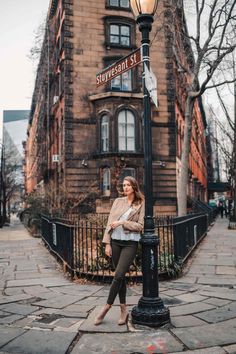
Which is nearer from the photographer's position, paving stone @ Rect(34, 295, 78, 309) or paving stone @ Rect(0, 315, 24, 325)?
paving stone @ Rect(0, 315, 24, 325)

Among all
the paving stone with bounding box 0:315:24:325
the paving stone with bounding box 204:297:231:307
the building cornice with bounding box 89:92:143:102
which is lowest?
the paving stone with bounding box 0:315:24:325

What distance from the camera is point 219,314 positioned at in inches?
222

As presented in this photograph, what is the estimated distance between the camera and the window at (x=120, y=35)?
26453 millimetres

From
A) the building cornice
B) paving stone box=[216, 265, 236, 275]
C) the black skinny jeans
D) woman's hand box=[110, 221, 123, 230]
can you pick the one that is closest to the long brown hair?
woman's hand box=[110, 221, 123, 230]

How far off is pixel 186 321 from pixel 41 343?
190cm

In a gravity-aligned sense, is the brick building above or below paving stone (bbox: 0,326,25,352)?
above

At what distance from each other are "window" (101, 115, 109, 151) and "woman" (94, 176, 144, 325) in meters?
20.0

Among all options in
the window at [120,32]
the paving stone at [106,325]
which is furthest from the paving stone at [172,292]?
the window at [120,32]

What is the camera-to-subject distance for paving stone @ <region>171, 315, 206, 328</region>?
520 cm

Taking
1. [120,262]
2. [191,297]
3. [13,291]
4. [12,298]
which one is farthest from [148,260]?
[13,291]

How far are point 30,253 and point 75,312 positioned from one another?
7.60m

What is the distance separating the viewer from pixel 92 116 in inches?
1000

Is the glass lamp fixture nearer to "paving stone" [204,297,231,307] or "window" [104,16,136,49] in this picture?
"paving stone" [204,297,231,307]

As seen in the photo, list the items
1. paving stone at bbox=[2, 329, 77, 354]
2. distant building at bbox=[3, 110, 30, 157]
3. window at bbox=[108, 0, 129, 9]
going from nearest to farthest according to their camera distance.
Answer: paving stone at bbox=[2, 329, 77, 354], window at bbox=[108, 0, 129, 9], distant building at bbox=[3, 110, 30, 157]
